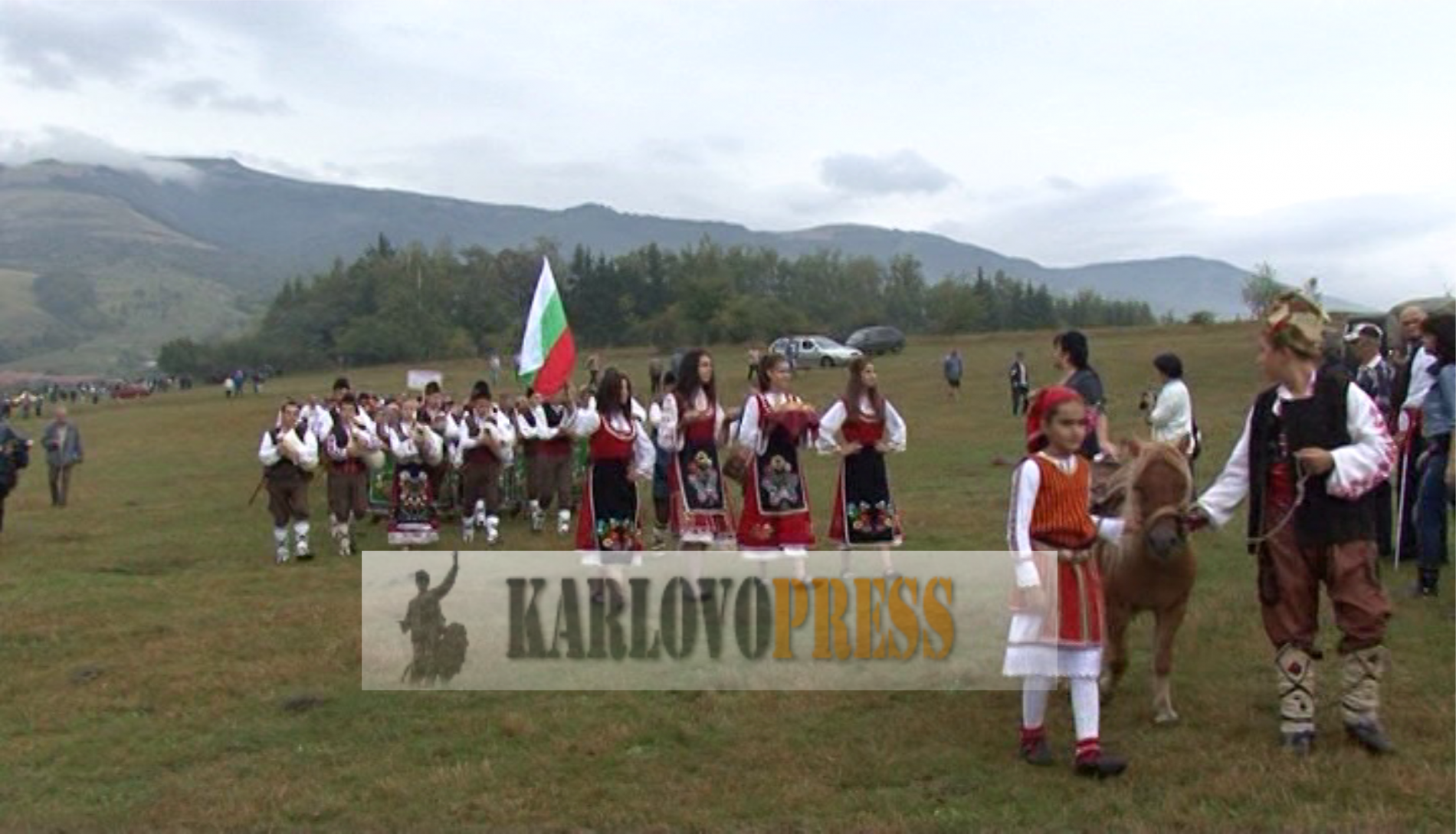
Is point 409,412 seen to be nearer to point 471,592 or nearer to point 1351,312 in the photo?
point 471,592

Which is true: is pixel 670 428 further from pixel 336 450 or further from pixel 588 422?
pixel 336 450

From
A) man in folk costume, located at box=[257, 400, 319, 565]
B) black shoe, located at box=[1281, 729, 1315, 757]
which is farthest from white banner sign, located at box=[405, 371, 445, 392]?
black shoe, located at box=[1281, 729, 1315, 757]

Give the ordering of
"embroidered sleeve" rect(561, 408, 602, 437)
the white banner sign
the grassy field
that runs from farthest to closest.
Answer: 1. the white banner sign
2. "embroidered sleeve" rect(561, 408, 602, 437)
3. the grassy field

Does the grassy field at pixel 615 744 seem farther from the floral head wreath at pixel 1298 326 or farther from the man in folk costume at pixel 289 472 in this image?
the man in folk costume at pixel 289 472

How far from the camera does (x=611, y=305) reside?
329ft

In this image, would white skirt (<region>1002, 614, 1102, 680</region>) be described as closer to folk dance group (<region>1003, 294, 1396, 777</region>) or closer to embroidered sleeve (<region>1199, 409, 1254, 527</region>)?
folk dance group (<region>1003, 294, 1396, 777</region>)

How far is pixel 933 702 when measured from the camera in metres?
7.30

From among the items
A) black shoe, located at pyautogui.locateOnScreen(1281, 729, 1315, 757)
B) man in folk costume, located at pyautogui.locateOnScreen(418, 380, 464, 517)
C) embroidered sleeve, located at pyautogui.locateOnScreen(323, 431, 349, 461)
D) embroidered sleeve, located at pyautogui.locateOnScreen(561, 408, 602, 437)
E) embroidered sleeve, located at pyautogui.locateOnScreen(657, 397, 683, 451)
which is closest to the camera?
black shoe, located at pyautogui.locateOnScreen(1281, 729, 1315, 757)

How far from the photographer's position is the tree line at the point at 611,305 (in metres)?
87.6

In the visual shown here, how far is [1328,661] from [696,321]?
75016mm

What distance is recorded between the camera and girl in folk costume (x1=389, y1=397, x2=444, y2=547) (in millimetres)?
14828

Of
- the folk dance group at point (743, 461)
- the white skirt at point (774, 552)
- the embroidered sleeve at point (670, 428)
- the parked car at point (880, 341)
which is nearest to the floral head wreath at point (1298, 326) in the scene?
the folk dance group at point (743, 461)

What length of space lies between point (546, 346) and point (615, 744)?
9.90 meters

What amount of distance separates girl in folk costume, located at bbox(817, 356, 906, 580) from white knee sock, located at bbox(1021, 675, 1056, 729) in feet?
12.4
